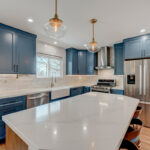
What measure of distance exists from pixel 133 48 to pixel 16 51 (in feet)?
10.7

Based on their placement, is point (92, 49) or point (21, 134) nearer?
point (21, 134)

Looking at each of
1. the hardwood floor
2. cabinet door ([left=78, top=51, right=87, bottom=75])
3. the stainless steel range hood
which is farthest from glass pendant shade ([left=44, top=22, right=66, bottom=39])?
cabinet door ([left=78, top=51, right=87, bottom=75])

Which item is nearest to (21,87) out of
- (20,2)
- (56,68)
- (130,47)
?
(56,68)

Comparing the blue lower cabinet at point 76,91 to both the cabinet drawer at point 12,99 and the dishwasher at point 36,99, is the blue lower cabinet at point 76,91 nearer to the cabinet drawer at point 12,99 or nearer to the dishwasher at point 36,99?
the dishwasher at point 36,99

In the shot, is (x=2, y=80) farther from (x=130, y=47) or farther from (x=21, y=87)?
(x=130, y=47)

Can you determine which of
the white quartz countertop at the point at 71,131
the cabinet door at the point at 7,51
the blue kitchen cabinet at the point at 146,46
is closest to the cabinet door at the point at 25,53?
the cabinet door at the point at 7,51

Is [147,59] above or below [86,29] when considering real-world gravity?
below

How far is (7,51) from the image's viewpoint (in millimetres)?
2352

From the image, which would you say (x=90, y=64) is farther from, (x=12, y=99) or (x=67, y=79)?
(x=12, y=99)

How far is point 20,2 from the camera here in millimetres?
1580

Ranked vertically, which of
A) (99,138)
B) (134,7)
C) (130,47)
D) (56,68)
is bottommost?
(99,138)

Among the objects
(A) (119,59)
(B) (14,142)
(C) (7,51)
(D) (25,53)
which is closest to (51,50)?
(D) (25,53)

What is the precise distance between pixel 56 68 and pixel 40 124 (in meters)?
3.24

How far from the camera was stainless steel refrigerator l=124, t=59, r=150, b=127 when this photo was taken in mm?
2682
